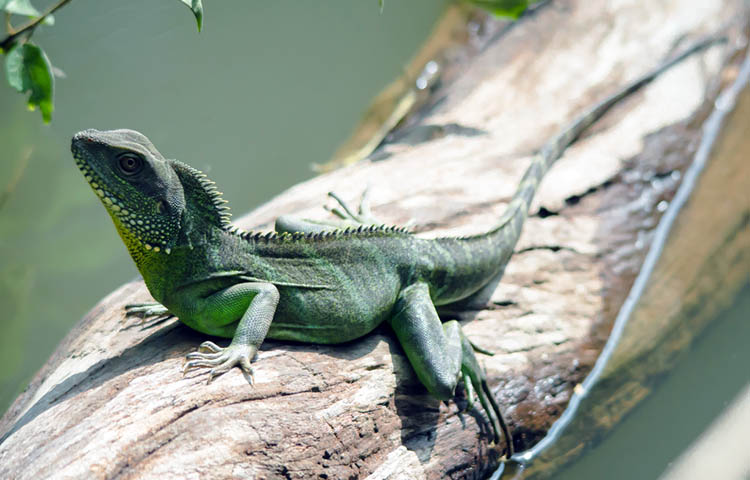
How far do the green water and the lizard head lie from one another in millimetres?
2765

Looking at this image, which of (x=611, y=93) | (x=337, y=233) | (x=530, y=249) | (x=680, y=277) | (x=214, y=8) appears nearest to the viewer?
(x=337, y=233)

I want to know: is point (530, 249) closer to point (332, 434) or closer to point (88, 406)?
point (332, 434)

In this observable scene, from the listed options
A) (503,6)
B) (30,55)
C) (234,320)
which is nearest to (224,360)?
(234,320)

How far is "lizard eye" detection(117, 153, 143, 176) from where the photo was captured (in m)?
3.38

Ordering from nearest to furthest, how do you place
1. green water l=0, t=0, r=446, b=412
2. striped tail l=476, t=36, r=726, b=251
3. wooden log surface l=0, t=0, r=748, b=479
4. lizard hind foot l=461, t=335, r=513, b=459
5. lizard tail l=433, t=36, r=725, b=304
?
wooden log surface l=0, t=0, r=748, b=479 < lizard hind foot l=461, t=335, r=513, b=459 < lizard tail l=433, t=36, r=725, b=304 < striped tail l=476, t=36, r=726, b=251 < green water l=0, t=0, r=446, b=412

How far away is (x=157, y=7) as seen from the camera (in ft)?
20.0

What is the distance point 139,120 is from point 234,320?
3.90m

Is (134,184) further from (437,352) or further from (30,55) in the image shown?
(437,352)

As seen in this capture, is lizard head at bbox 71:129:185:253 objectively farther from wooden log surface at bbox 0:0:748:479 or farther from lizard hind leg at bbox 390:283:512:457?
lizard hind leg at bbox 390:283:512:457

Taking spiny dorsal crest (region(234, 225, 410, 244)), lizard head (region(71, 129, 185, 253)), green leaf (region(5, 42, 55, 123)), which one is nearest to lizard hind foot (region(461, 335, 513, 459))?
spiny dorsal crest (region(234, 225, 410, 244))

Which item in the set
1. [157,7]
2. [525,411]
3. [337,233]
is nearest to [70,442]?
[337,233]

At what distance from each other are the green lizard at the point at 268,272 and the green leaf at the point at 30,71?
2.97 feet

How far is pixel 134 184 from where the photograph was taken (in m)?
3.42

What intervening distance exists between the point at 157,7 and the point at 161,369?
4.05 metres
